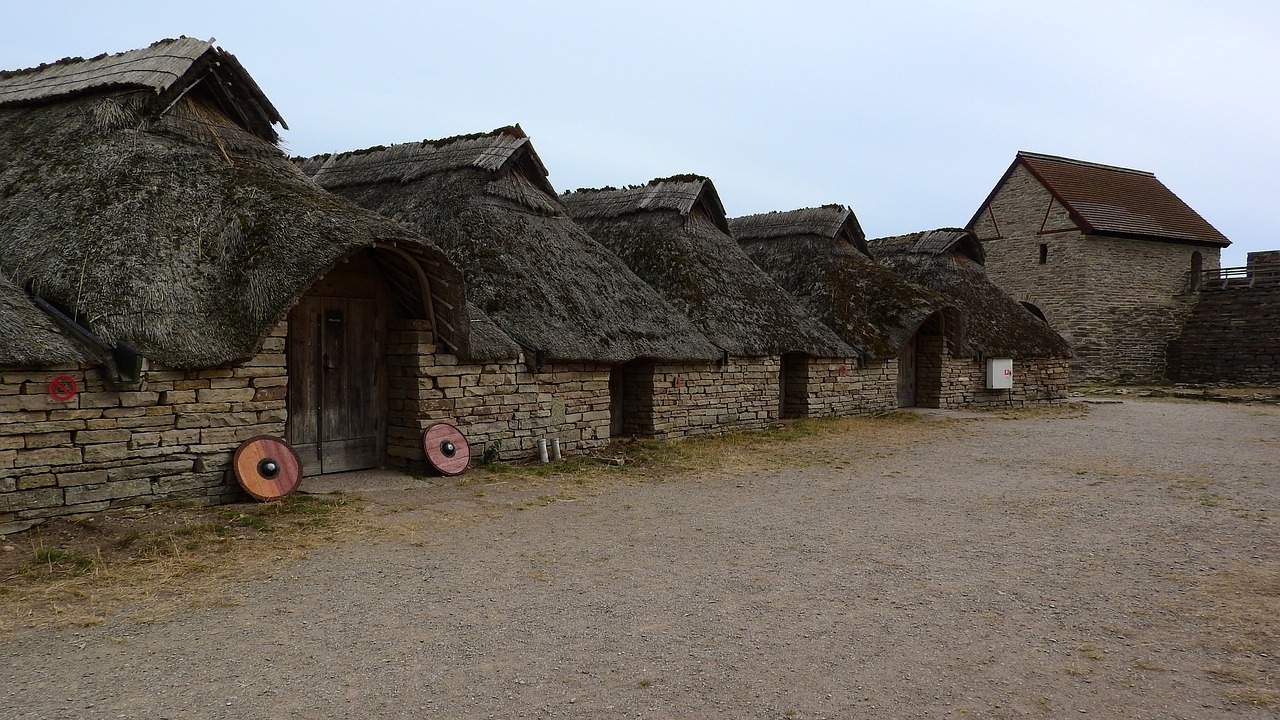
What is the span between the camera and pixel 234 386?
8.59m

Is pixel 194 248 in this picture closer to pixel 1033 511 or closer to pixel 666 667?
pixel 666 667

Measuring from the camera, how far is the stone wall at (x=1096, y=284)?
30.4 meters

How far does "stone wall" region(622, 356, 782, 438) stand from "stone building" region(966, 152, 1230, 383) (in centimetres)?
1830

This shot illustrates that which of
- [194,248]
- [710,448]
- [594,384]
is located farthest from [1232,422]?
[194,248]

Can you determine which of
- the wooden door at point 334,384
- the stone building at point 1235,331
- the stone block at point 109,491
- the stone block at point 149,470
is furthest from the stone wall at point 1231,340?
the stone block at point 109,491

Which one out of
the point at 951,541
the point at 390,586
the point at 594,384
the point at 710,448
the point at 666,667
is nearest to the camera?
the point at 666,667

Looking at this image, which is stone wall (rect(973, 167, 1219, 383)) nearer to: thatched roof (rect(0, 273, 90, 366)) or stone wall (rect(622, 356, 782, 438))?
stone wall (rect(622, 356, 782, 438))

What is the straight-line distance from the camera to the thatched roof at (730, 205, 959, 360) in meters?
19.4

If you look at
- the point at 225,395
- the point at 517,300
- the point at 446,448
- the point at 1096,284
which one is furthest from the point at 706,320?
the point at 1096,284

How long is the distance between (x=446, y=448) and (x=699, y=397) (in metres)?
5.66

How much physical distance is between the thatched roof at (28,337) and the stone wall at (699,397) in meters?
8.34

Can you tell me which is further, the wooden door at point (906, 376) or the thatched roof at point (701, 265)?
the wooden door at point (906, 376)

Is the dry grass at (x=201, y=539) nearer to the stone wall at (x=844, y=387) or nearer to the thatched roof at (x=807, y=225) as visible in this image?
the stone wall at (x=844, y=387)

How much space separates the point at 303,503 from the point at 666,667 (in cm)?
516
